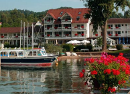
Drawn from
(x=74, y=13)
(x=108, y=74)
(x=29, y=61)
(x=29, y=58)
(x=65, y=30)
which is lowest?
(x=29, y=61)

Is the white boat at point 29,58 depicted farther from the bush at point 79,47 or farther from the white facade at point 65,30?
the white facade at point 65,30

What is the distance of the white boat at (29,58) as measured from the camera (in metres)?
46.4

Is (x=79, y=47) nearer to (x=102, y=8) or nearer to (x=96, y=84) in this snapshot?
(x=102, y=8)

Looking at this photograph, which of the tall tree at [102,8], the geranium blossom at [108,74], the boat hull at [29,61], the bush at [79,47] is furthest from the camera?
the bush at [79,47]

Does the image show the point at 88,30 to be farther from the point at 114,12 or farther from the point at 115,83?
the point at 115,83

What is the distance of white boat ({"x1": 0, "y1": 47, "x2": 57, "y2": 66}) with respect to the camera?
46.4 meters

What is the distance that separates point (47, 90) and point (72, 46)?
45.2m

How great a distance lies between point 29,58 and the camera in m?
47.1

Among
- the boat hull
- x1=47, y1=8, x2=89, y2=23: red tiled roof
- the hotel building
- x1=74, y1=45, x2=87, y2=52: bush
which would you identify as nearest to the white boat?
the boat hull

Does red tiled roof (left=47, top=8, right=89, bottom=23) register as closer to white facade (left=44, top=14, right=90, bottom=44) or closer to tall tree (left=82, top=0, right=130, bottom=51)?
white facade (left=44, top=14, right=90, bottom=44)

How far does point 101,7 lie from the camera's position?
6059 centimetres

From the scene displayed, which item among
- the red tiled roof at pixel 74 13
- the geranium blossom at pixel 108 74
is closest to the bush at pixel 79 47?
the red tiled roof at pixel 74 13

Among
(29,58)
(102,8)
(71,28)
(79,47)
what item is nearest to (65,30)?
(71,28)

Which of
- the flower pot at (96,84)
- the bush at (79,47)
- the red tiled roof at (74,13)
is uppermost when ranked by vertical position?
the red tiled roof at (74,13)
